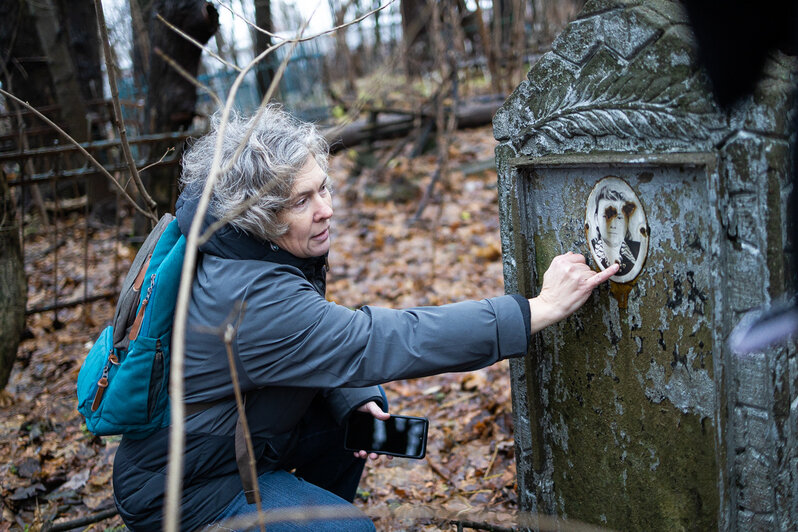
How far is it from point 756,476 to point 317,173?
4.77ft

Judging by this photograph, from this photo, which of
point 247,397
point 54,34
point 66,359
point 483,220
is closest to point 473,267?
point 483,220

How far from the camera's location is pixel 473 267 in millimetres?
5121

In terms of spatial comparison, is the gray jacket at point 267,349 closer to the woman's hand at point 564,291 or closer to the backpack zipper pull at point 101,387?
the woman's hand at point 564,291

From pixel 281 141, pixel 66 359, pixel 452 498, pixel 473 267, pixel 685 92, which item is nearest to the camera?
pixel 685 92

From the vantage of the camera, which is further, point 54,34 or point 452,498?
point 54,34

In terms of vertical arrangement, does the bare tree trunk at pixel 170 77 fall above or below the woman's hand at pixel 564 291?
above

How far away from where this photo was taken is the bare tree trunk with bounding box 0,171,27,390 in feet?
11.8

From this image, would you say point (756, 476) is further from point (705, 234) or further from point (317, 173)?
point (317, 173)

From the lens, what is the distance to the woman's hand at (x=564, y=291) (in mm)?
1800

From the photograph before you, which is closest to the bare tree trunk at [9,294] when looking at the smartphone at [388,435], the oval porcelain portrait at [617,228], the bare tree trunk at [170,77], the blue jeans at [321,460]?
the bare tree trunk at [170,77]

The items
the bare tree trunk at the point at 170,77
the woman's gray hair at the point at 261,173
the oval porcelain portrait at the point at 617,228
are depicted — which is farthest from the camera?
the bare tree trunk at the point at 170,77

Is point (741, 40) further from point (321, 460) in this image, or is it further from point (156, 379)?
point (321, 460)

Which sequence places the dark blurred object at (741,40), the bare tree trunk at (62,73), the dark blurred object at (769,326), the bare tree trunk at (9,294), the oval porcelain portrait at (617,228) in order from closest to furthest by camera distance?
the dark blurred object at (741,40), the dark blurred object at (769,326), the oval porcelain portrait at (617,228), the bare tree trunk at (9,294), the bare tree trunk at (62,73)

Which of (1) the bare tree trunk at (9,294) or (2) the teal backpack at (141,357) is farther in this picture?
(1) the bare tree trunk at (9,294)
